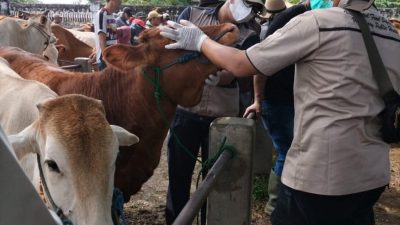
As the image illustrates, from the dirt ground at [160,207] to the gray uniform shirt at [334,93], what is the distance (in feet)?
8.30

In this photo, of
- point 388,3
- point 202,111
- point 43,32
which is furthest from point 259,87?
point 388,3

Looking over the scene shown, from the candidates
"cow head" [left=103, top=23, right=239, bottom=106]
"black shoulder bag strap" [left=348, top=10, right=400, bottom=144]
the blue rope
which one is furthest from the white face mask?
the blue rope

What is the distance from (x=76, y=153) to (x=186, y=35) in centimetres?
106

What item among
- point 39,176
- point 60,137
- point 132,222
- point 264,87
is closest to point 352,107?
point 60,137

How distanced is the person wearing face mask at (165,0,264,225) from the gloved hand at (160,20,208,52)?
692 millimetres

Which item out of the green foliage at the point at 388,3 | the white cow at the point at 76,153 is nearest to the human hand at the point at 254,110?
the white cow at the point at 76,153

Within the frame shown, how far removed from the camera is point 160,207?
471 cm

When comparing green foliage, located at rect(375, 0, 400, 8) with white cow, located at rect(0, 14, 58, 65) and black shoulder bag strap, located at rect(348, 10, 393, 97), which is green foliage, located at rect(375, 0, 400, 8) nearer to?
white cow, located at rect(0, 14, 58, 65)

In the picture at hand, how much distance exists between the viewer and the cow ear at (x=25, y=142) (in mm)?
1949

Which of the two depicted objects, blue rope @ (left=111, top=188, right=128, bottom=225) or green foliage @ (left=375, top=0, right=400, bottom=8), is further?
green foliage @ (left=375, top=0, right=400, bottom=8)

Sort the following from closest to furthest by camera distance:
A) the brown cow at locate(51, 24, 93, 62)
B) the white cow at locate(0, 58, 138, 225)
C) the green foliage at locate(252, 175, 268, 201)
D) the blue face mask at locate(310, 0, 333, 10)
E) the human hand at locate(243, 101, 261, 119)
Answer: the white cow at locate(0, 58, 138, 225) → the blue face mask at locate(310, 0, 333, 10) → the human hand at locate(243, 101, 261, 119) → the green foliage at locate(252, 175, 268, 201) → the brown cow at locate(51, 24, 93, 62)

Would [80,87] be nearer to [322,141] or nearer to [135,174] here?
[135,174]

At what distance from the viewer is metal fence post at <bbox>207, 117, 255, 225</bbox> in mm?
2486

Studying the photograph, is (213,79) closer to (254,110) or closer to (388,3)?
(254,110)
